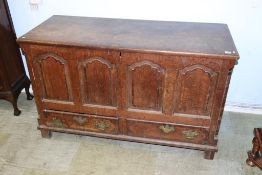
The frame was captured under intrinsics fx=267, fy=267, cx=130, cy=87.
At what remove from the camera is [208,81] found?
1.54 metres

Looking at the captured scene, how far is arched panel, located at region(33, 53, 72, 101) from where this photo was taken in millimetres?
1652

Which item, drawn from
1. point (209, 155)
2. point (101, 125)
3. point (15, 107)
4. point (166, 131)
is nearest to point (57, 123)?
point (101, 125)

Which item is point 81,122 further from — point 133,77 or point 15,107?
point 15,107

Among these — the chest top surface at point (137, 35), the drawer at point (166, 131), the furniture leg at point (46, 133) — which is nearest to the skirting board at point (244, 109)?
the drawer at point (166, 131)

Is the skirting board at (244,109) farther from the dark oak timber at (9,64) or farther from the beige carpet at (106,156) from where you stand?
the dark oak timber at (9,64)

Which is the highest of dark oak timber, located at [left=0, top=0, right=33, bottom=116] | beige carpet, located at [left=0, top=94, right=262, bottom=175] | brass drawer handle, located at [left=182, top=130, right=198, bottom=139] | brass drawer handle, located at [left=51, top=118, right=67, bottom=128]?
dark oak timber, located at [left=0, top=0, right=33, bottom=116]

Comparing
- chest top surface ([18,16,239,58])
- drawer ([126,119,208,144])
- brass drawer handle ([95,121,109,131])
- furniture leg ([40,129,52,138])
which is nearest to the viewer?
chest top surface ([18,16,239,58])

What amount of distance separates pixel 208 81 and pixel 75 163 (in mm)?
1035

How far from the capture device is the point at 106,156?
1880mm

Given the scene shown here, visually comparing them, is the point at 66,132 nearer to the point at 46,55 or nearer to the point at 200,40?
the point at 46,55

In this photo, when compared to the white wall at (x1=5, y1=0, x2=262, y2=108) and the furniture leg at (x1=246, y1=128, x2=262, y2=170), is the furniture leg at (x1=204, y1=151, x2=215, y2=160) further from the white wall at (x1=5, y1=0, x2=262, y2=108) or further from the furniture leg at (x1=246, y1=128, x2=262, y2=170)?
the white wall at (x1=5, y1=0, x2=262, y2=108)

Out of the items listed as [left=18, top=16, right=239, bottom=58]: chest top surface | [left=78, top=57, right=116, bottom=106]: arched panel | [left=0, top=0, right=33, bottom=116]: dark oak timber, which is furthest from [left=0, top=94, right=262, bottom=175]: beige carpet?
[left=18, top=16, right=239, bottom=58]: chest top surface

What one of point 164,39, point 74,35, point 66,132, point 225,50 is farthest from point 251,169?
point 74,35

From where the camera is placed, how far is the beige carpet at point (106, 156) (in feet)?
5.82
